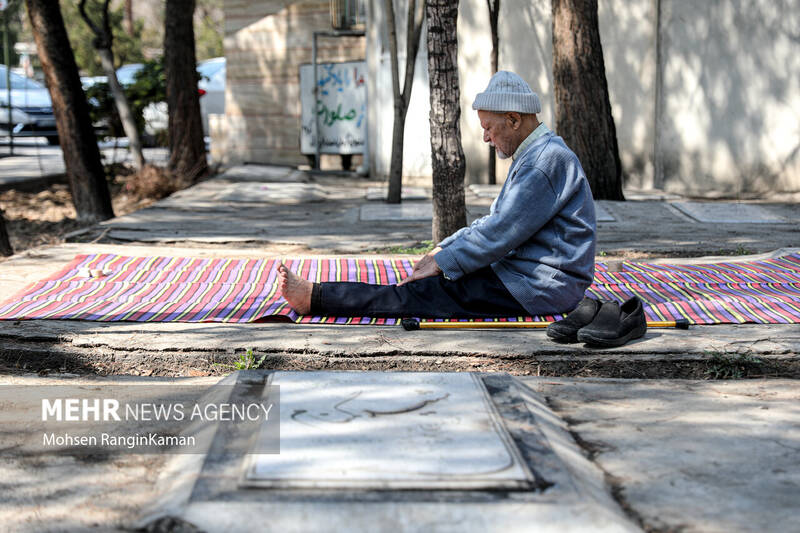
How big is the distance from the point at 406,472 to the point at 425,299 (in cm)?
209

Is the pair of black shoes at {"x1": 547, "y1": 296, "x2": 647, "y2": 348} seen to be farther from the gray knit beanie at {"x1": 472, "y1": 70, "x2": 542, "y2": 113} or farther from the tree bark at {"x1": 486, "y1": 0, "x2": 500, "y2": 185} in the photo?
the tree bark at {"x1": 486, "y1": 0, "x2": 500, "y2": 185}

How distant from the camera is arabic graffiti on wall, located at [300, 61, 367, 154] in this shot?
547 inches

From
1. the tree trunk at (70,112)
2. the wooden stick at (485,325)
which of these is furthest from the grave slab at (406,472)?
the tree trunk at (70,112)

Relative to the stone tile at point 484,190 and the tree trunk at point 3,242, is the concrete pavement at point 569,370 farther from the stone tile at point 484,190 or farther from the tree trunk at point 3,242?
the stone tile at point 484,190

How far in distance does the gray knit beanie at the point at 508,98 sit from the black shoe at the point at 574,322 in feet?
3.11

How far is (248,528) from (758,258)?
469 cm

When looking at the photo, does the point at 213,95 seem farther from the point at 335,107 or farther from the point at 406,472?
the point at 406,472

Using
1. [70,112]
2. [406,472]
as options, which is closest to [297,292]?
[406,472]

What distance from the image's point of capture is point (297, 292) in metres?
4.52

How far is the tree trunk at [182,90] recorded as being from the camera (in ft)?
41.1

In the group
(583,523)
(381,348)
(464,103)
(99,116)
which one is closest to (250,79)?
(99,116)

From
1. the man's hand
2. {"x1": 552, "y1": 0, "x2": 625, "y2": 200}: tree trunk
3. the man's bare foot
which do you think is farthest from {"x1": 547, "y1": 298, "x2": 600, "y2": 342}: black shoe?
{"x1": 552, "y1": 0, "x2": 625, "y2": 200}: tree trunk

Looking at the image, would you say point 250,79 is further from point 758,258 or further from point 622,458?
point 622,458

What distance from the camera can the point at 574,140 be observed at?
9.19 metres
